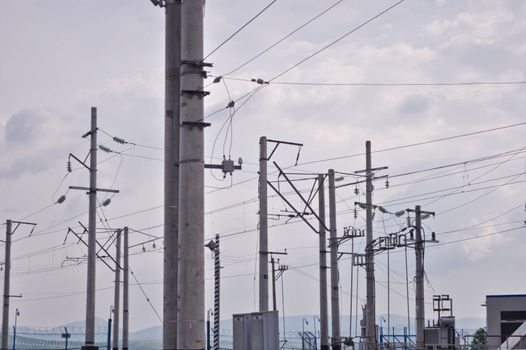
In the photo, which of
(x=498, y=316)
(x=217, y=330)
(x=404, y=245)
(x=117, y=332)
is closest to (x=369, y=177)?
(x=404, y=245)

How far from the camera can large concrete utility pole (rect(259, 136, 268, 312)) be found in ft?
118

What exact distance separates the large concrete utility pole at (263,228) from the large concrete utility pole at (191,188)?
61.9 feet

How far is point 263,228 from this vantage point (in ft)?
Result: 124

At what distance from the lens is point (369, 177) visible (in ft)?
182

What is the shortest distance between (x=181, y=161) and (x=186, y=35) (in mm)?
2474

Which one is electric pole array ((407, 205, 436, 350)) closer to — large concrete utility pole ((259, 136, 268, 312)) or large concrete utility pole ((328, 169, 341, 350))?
large concrete utility pole ((328, 169, 341, 350))

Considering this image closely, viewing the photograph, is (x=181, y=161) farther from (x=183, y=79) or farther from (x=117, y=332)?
(x=117, y=332)

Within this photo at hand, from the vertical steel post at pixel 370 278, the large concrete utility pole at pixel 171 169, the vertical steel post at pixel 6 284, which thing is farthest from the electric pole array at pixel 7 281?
the large concrete utility pole at pixel 171 169

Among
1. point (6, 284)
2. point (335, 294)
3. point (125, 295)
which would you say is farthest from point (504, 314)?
point (6, 284)

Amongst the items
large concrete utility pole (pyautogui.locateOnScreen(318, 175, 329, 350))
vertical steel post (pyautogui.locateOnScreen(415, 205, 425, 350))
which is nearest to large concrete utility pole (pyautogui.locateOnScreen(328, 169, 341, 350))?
large concrete utility pole (pyautogui.locateOnScreen(318, 175, 329, 350))

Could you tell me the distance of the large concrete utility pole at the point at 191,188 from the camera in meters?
16.3

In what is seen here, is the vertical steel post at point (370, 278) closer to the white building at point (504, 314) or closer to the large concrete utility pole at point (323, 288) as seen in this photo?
the large concrete utility pole at point (323, 288)

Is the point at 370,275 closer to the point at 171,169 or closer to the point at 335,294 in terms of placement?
the point at 335,294

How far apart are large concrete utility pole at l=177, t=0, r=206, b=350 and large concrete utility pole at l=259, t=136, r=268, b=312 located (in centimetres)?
1886
